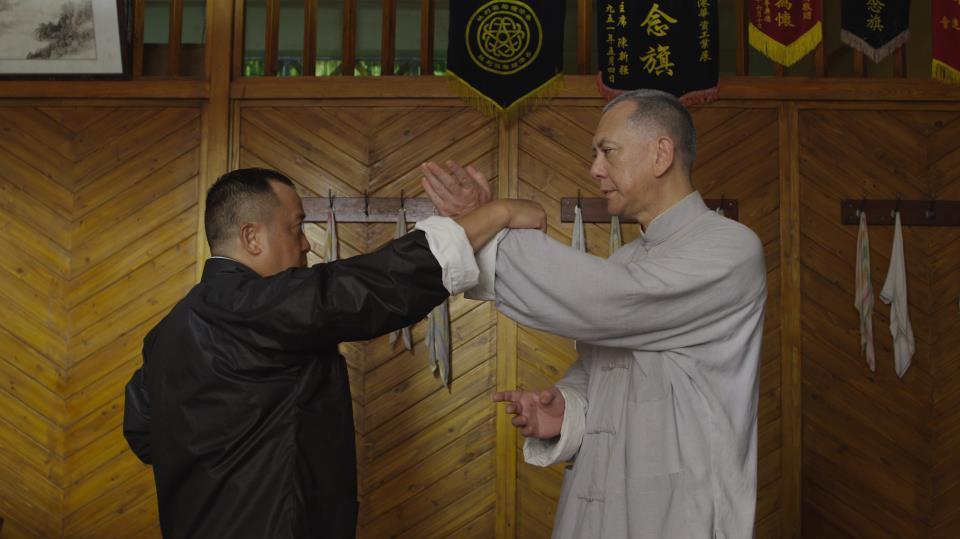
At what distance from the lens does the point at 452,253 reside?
178cm

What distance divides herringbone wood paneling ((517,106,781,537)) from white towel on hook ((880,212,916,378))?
1.87 ft

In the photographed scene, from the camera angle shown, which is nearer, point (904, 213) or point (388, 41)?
point (904, 213)

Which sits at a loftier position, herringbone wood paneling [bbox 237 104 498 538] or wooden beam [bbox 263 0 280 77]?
wooden beam [bbox 263 0 280 77]

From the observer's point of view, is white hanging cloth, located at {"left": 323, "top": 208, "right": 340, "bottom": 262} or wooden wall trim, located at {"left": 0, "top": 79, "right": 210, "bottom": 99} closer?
white hanging cloth, located at {"left": 323, "top": 208, "right": 340, "bottom": 262}

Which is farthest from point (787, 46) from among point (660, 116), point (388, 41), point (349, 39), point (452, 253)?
point (452, 253)

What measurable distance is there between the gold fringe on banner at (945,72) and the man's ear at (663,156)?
3.60m

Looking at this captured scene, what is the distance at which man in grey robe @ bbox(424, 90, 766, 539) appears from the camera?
73.2 inches

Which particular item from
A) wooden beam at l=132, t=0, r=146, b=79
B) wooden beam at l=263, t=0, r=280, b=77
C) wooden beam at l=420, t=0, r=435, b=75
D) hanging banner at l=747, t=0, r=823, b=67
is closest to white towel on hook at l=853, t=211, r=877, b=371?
hanging banner at l=747, t=0, r=823, b=67

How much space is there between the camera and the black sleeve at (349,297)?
1787 mm

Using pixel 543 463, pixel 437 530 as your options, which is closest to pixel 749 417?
pixel 543 463

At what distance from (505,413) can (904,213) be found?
2390mm

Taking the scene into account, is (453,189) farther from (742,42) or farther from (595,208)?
(742,42)

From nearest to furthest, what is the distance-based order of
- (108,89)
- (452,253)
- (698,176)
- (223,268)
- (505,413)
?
1. (452,253)
2. (223,268)
3. (505,413)
4. (698,176)
5. (108,89)

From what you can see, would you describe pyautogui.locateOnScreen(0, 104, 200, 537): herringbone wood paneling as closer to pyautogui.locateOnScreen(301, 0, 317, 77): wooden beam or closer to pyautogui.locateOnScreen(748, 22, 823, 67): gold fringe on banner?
pyautogui.locateOnScreen(301, 0, 317, 77): wooden beam
